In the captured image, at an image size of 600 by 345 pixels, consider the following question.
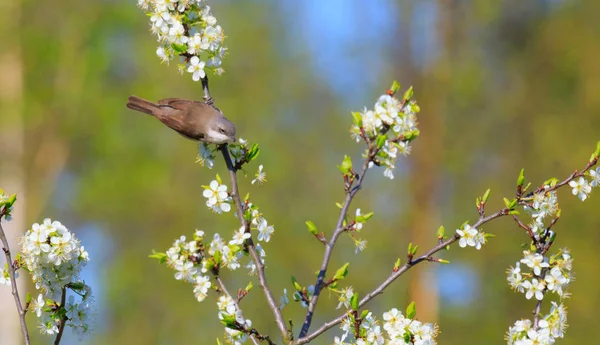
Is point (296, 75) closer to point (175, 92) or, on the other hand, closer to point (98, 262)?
point (175, 92)

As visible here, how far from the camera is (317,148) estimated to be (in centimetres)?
1589

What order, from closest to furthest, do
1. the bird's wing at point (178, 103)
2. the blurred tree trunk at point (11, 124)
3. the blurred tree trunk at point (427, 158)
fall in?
1. the bird's wing at point (178, 103)
2. the blurred tree trunk at point (427, 158)
3. the blurred tree trunk at point (11, 124)

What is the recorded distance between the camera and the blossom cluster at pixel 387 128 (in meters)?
2.96

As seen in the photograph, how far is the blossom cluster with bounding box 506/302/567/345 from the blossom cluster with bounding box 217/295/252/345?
2.94 feet

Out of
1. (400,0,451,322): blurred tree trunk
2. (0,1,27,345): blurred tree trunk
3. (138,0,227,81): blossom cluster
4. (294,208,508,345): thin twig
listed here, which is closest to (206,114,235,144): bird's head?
(138,0,227,81): blossom cluster

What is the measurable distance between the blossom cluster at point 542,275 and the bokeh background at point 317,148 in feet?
30.6

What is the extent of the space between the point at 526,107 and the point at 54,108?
346 inches

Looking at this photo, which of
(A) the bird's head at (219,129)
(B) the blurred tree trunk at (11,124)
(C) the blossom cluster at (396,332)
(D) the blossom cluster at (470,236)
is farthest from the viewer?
(B) the blurred tree trunk at (11,124)

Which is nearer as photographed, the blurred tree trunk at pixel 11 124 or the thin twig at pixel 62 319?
the thin twig at pixel 62 319

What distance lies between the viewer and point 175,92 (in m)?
15.4

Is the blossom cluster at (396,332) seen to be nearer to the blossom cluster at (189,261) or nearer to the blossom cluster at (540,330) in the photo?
the blossom cluster at (540,330)

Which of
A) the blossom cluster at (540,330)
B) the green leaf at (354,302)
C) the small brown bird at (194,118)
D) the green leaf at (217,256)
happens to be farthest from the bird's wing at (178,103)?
the blossom cluster at (540,330)

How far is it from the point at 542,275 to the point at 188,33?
1.59m

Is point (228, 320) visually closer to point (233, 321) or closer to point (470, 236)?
point (233, 321)
